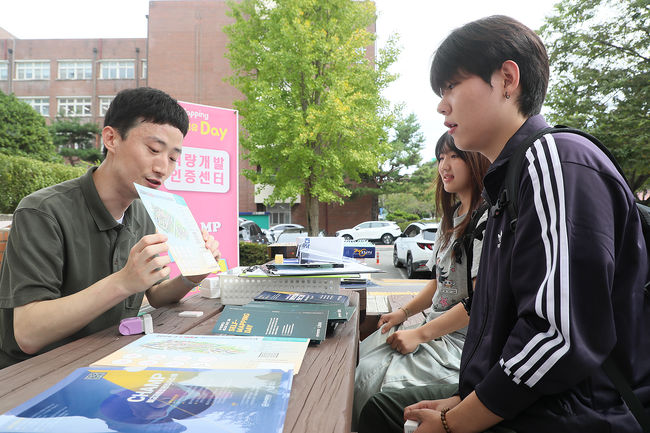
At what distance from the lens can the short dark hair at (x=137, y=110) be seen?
1.63 m

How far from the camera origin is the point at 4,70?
3338 cm

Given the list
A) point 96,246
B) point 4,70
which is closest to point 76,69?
point 4,70

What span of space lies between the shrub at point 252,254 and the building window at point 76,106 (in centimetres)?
3186

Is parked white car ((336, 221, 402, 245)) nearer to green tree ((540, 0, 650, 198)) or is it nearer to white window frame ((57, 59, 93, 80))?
green tree ((540, 0, 650, 198))

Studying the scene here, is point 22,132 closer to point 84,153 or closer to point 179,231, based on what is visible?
point 84,153

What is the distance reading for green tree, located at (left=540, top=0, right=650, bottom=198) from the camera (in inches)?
459

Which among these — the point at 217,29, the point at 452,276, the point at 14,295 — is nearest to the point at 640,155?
the point at 452,276

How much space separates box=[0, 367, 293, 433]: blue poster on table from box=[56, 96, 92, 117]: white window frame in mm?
38879

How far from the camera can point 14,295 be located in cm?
122

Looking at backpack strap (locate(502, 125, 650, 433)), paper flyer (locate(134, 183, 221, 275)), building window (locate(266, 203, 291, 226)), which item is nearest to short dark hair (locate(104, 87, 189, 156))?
paper flyer (locate(134, 183, 221, 275))

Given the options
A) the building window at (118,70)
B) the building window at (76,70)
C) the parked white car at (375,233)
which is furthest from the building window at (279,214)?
the building window at (76,70)

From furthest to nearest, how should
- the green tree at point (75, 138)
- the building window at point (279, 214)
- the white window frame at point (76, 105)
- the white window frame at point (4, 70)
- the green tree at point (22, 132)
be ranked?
the white window frame at point (4, 70) < the white window frame at point (76, 105) < the building window at point (279, 214) < the green tree at point (75, 138) < the green tree at point (22, 132)

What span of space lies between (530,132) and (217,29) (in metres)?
30.6

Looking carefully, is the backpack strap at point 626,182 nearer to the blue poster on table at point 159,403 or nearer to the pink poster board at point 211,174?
the blue poster on table at point 159,403
